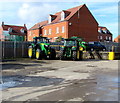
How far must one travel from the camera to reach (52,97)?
6.12m

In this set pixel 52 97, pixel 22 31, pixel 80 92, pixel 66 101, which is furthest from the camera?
pixel 22 31

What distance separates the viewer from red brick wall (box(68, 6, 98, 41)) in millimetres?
47869

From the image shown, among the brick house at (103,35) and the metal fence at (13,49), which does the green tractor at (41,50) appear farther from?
the brick house at (103,35)

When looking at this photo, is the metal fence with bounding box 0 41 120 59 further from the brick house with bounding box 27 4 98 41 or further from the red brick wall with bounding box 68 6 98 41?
the red brick wall with bounding box 68 6 98 41

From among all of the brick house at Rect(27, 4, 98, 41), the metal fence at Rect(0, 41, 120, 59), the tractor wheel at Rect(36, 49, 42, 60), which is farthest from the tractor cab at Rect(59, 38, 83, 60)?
the brick house at Rect(27, 4, 98, 41)

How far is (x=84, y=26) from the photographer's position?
49.7 metres

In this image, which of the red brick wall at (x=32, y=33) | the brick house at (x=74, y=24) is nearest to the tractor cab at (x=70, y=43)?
the brick house at (x=74, y=24)

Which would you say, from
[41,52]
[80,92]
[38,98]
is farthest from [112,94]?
[41,52]

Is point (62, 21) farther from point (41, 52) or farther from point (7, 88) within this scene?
point (7, 88)

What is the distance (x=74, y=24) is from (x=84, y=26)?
125 inches

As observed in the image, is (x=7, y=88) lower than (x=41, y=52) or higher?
lower

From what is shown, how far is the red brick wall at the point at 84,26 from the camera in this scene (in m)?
47.9

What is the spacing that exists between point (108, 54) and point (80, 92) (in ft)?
59.8

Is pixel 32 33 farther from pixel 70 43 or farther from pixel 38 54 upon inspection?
pixel 70 43
